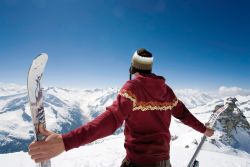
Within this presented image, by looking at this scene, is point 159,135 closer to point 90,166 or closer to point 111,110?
point 111,110

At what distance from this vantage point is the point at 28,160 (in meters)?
13.6

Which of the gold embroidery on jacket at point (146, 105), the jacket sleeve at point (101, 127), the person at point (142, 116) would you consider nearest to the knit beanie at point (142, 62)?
the person at point (142, 116)

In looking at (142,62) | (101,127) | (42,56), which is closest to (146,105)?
(142,62)

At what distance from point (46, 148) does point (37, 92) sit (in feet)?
2.05

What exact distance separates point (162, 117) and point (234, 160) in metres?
13.8

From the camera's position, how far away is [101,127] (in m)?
2.90

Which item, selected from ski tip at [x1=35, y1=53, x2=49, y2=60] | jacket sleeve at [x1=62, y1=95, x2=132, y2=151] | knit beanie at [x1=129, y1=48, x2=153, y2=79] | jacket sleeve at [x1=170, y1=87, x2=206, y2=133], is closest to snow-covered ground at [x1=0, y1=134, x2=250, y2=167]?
jacket sleeve at [x1=170, y1=87, x2=206, y2=133]

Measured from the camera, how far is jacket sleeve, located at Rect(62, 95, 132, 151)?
2670 mm

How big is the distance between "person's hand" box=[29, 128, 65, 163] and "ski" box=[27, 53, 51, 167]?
0.11 m

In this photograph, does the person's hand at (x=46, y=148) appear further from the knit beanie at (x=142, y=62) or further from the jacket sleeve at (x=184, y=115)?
the jacket sleeve at (x=184, y=115)

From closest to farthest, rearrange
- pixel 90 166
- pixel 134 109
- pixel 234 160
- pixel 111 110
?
pixel 111 110
pixel 134 109
pixel 90 166
pixel 234 160

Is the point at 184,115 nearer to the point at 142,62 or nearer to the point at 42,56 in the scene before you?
the point at 142,62

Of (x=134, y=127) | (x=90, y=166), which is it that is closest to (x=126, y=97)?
(x=134, y=127)

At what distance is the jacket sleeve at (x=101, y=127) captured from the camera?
8.76 feet
